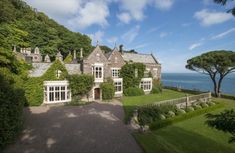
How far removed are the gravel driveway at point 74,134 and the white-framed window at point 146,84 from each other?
15936 millimetres

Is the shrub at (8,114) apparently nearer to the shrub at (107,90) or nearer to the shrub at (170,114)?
the shrub at (170,114)

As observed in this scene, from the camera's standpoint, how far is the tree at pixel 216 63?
97.0 ft

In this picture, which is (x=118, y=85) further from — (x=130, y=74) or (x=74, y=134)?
(x=74, y=134)

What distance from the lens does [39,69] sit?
21.8m

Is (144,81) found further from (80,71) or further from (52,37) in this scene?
(52,37)

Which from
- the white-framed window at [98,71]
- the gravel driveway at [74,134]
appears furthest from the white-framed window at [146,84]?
the gravel driveway at [74,134]

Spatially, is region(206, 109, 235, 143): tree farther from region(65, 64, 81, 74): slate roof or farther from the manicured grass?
region(65, 64, 81, 74): slate roof

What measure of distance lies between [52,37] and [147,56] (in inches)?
1181

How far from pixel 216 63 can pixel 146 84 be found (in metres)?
13.5

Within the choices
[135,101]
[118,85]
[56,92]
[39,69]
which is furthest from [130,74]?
[39,69]

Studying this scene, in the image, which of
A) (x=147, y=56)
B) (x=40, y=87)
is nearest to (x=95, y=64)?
(x=40, y=87)

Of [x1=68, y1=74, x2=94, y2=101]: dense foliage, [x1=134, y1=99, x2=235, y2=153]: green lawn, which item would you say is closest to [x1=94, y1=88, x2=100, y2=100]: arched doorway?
[x1=68, y1=74, x2=94, y2=101]: dense foliage

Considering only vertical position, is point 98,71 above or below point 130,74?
above

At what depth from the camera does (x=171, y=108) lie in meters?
17.4
